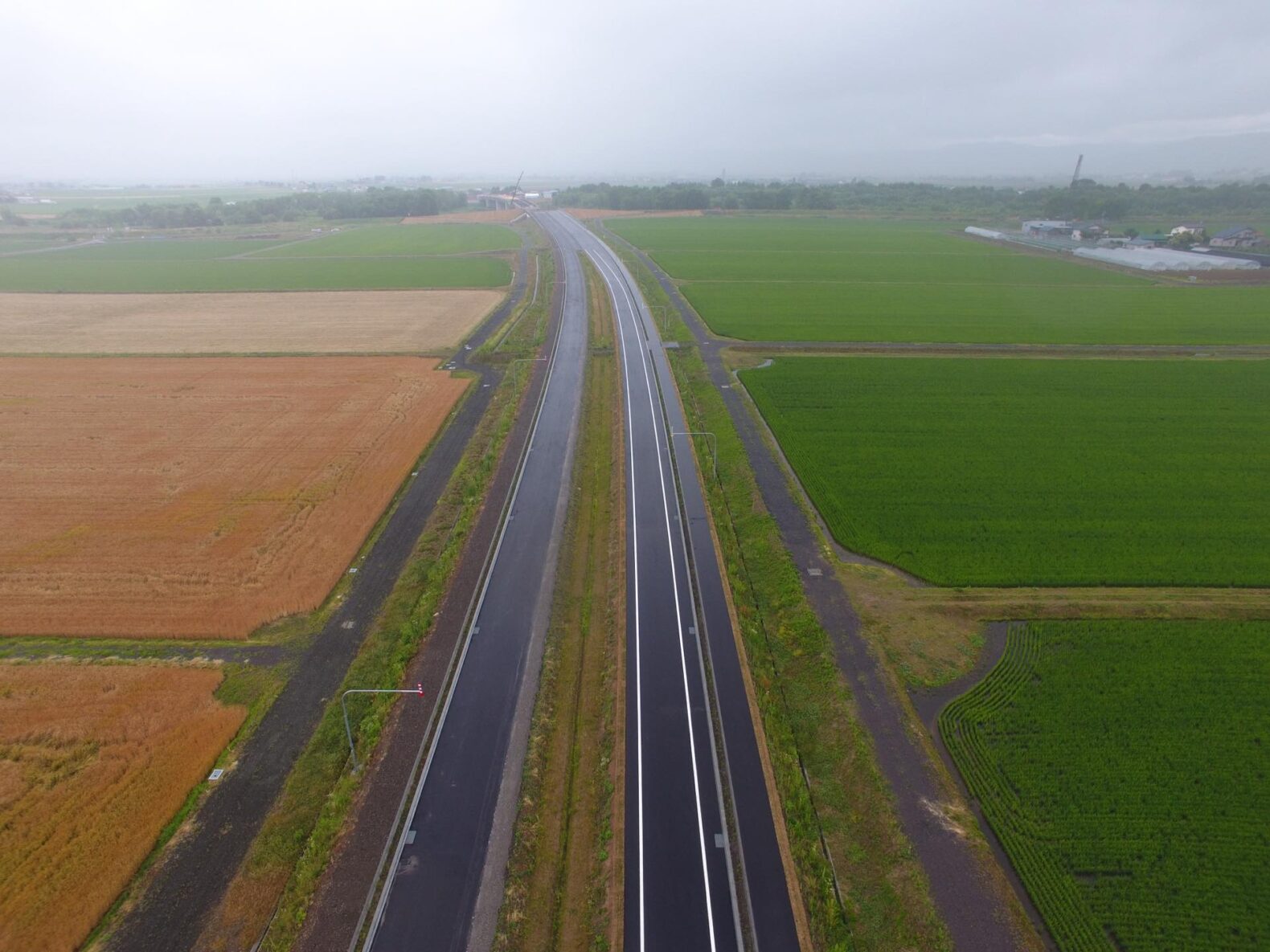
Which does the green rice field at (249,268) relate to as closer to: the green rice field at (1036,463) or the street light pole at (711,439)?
the street light pole at (711,439)

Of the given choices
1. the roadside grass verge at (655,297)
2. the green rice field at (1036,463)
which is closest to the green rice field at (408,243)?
the roadside grass verge at (655,297)

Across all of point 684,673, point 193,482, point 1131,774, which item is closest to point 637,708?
point 684,673

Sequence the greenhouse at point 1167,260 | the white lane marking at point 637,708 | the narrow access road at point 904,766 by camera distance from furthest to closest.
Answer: the greenhouse at point 1167,260
the white lane marking at point 637,708
the narrow access road at point 904,766

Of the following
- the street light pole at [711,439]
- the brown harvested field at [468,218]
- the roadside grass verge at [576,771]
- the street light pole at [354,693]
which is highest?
the brown harvested field at [468,218]

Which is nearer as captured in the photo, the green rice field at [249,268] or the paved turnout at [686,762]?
the paved turnout at [686,762]

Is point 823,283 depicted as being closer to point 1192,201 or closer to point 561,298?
point 561,298

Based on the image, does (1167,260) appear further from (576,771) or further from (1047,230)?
(576,771)

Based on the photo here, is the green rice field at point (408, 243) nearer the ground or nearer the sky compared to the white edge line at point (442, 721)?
nearer the sky
